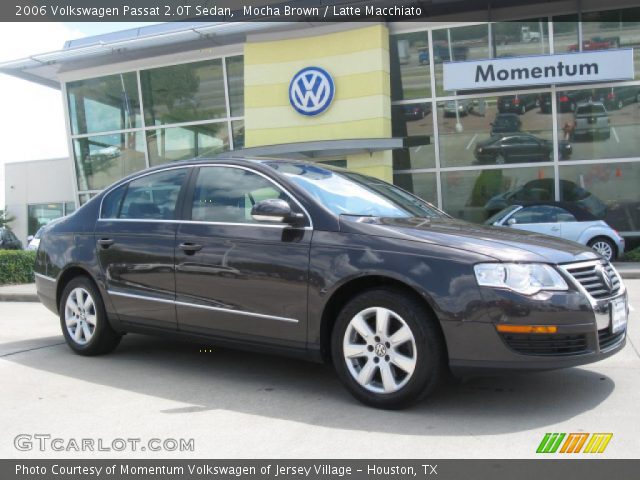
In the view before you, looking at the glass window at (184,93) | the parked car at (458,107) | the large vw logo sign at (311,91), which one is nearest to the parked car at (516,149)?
the parked car at (458,107)

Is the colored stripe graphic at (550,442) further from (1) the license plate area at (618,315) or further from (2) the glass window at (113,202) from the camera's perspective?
(2) the glass window at (113,202)

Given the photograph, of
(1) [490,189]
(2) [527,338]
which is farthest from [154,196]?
(1) [490,189]

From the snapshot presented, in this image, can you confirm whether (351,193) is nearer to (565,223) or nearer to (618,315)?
(618,315)

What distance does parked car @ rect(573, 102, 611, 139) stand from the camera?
15.9m

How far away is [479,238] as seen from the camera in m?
4.00

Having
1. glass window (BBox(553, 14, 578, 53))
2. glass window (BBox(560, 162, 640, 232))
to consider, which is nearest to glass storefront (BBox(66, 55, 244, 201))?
glass window (BBox(553, 14, 578, 53))

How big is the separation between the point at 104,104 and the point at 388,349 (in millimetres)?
19144

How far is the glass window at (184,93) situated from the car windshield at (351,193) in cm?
1453

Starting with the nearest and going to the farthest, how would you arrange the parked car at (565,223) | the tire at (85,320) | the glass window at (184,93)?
the tire at (85,320), the parked car at (565,223), the glass window at (184,93)

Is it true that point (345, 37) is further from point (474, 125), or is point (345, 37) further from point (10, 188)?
point (10, 188)

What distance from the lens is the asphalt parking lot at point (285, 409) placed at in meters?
3.48

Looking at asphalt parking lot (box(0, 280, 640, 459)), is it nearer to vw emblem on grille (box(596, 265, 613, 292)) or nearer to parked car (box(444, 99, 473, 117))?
vw emblem on grille (box(596, 265, 613, 292))

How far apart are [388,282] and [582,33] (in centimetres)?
1420

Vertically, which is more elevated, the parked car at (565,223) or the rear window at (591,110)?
the rear window at (591,110)
